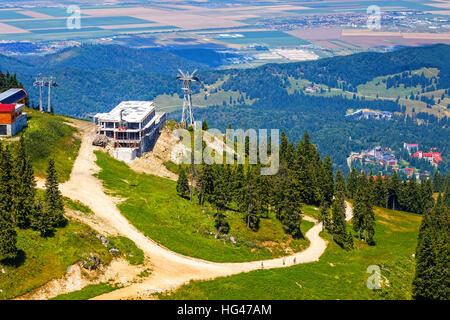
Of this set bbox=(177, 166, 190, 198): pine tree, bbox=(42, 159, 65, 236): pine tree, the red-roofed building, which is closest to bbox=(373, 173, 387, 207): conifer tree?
bbox=(177, 166, 190, 198): pine tree

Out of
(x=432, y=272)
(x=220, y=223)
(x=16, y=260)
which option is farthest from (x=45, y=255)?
(x=432, y=272)

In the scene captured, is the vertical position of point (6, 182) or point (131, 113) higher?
point (131, 113)

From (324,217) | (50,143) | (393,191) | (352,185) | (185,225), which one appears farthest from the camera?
(352,185)

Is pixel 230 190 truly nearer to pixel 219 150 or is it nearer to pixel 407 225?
pixel 219 150

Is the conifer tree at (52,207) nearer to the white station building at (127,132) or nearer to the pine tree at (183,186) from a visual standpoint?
the pine tree at (183,186)

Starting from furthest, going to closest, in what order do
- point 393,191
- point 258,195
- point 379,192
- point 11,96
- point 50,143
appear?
point 393,191 → point 379,192 → point 11,96 → point 50,143 → point 258,195

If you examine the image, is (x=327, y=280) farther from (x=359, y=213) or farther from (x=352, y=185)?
(x=352, y=185)
